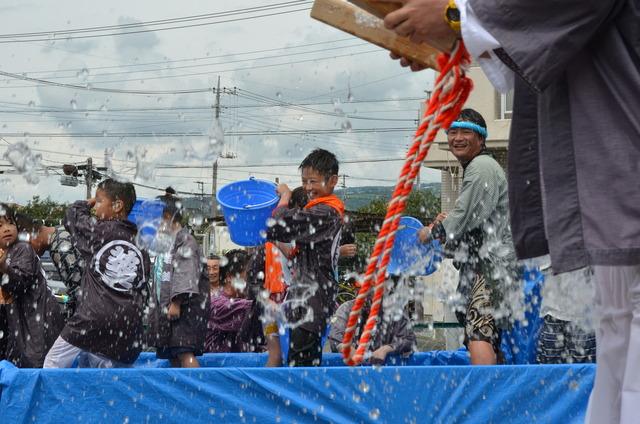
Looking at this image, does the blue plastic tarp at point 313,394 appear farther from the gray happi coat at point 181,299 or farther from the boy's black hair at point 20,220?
the boy's black hair at point 20,220

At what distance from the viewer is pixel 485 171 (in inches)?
179

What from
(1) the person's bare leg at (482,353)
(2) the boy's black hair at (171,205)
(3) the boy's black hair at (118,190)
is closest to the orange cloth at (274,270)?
(2) the boy's black hair at (171,205)

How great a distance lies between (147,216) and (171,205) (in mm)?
254

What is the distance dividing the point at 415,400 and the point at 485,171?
135cm

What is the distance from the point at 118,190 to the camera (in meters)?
5.29

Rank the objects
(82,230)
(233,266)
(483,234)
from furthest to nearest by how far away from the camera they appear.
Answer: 1. (233,266)
2. (82,230)
3. (483,234)

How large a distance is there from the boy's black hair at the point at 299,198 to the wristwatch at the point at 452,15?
3.39 meters

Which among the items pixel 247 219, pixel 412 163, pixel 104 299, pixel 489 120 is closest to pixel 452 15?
pixel 412 163

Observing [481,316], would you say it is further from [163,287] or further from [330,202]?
[163,287]

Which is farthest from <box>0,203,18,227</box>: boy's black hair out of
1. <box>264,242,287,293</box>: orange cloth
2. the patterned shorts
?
the patterned shorts

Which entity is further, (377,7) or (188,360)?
(188,360)

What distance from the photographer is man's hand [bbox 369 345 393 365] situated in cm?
525

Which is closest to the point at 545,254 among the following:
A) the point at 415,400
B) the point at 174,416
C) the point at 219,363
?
the point at 415,400

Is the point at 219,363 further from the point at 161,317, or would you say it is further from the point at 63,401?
the point at 63,401
